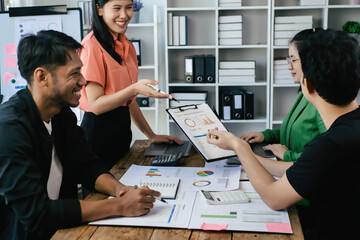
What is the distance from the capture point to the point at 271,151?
1.93m

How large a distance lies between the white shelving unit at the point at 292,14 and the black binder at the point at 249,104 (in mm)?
190

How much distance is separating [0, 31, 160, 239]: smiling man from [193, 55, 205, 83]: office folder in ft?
8.05

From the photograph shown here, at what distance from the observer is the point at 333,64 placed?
45.3 inches

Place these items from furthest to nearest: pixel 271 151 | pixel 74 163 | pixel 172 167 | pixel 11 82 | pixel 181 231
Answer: pixel 11 82 → pixel 271 151 → pixel 172 167 → pixel 74 163 → pixel 181 231

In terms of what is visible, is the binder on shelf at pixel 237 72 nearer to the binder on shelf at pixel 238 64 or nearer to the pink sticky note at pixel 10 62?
the binder on shelf at pixel 238 64

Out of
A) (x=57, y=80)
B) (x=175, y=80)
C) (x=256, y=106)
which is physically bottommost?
(x=256, y=106)

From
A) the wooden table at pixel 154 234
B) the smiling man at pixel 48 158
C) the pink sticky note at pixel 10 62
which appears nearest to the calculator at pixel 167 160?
the smiling man at pixel 48 158

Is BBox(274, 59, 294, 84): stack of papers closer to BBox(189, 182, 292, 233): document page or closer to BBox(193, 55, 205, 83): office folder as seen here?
BBox(193, 55, 205, 83): office folder

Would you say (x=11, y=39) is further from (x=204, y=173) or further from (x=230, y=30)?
(x=204, y=173)

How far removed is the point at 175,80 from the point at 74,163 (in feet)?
9.24

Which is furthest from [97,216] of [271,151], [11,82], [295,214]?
[11,82]

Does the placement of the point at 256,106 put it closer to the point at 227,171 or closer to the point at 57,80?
the point at 227,171

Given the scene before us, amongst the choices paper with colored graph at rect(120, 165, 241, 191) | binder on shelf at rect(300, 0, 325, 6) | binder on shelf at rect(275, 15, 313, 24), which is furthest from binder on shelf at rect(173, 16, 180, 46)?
paper with colored graph at rect(120, 165, 241, 191)

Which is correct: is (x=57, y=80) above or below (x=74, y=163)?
above
